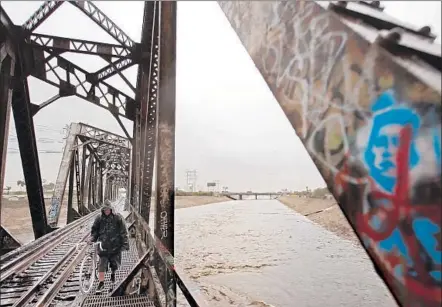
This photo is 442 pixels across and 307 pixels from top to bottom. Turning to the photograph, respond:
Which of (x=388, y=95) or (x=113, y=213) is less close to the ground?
(x=388, y=95)

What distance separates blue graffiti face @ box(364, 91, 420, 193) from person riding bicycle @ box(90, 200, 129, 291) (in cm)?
525

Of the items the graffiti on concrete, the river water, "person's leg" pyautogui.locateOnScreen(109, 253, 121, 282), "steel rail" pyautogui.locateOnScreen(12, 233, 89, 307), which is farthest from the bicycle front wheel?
the graffiti on concrete

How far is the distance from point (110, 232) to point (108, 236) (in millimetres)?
76

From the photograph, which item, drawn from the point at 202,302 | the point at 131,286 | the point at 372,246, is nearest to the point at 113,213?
the point at 131,286

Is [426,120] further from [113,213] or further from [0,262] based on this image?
[113,213]

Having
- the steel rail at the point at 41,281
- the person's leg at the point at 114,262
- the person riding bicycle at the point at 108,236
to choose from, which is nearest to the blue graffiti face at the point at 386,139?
the steel rail at the point at 41,281

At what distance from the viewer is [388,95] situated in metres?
1.06

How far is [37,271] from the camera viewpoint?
674 centimetres

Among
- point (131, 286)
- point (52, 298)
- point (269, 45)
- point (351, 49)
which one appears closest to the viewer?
point (351, 49)

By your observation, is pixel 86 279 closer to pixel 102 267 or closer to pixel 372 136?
pixel 102 267

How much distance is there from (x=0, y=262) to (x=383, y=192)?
2496mm

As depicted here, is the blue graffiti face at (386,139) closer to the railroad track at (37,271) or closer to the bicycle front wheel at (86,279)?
the railroad track at (37,271)

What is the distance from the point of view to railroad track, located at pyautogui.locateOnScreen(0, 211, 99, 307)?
4.06 meters

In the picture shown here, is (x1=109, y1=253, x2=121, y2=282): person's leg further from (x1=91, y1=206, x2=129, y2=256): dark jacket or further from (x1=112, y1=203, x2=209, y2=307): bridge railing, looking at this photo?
(x1=112, y1=203, x2=209, y2=307): bridge railing
